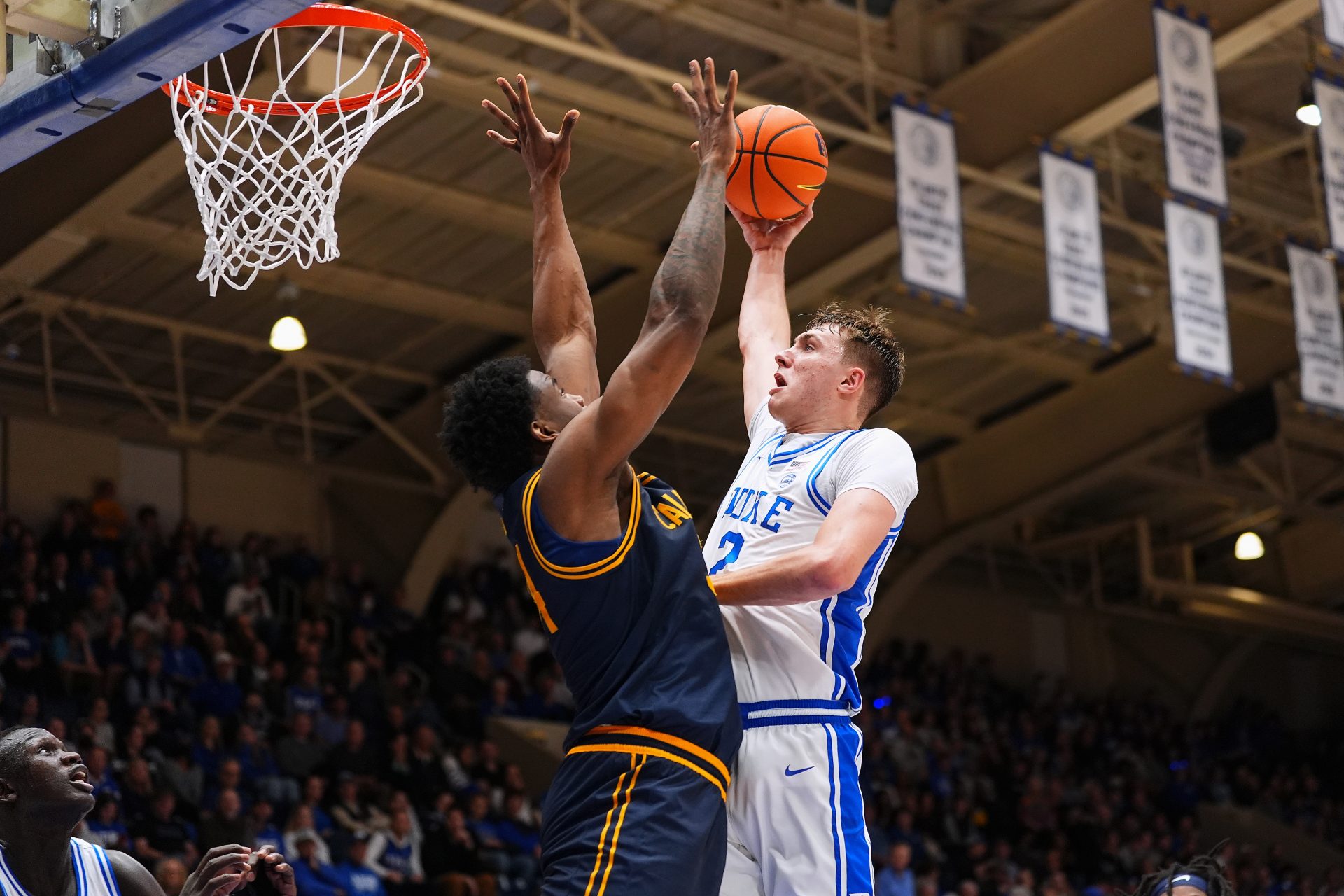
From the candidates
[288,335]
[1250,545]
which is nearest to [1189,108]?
[288,335]

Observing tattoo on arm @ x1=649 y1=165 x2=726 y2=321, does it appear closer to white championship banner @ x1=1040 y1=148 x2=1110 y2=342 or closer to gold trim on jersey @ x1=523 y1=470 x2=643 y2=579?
gold trim on jersey @ x1=523 y1=470 x2=643 y2=579

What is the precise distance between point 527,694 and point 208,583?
387 centimetres

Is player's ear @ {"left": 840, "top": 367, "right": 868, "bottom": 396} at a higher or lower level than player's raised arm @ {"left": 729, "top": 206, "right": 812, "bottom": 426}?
lower

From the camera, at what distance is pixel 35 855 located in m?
4.39

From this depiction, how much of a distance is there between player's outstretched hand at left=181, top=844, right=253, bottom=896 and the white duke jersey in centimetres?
131

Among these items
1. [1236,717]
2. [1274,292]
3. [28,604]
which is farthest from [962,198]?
[1236,717]

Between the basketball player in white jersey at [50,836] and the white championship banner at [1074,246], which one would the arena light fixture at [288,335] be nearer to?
the white championship banner at [1074,246]

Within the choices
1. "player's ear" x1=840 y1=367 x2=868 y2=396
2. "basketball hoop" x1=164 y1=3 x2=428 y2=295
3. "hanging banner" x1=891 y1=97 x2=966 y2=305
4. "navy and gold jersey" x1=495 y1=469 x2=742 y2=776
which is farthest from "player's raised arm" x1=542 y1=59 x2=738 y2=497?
"hanging banner" x1=891 y1=97 x2=966 y2=305

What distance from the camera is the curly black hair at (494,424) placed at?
4.02 metres

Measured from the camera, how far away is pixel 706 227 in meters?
4.03

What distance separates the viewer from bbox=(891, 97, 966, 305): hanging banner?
13.0 meters

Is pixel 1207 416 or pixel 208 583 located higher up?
pixel 1207 416

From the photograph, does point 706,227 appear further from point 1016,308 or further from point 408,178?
point 1016,308

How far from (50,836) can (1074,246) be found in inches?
428
